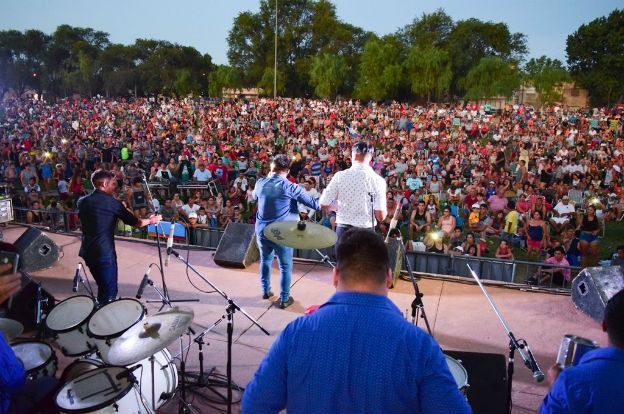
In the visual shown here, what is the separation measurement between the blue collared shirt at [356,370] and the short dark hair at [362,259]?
0.38 feet

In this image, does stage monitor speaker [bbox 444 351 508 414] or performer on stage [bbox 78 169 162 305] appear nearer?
stage monitor speaker [bbox 444 351 508 414]

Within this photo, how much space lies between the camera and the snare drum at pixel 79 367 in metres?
3.24

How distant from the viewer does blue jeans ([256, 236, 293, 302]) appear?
5.13 m

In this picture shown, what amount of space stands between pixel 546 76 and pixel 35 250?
130ft

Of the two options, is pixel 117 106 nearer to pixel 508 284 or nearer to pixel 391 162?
pixel 391 162

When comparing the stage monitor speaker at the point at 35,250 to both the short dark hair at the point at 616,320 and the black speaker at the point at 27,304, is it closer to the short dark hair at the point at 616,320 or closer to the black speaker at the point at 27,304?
the black speaker at the point at 27,304

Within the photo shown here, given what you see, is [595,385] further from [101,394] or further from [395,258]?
[395,258]

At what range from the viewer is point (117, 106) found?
122 feet

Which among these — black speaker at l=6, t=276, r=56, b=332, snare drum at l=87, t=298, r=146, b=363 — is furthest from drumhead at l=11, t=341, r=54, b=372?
black speaker at l=6, t=276, r=56, b=332

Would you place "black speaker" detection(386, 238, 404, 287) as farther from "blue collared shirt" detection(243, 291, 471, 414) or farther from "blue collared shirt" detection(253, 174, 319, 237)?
"blue collared shirt" detection(243, 291, 471, 414)

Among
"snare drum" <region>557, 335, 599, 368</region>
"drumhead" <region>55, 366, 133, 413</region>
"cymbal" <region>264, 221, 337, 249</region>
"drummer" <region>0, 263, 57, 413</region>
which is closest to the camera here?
"drummer" <region>0, 263, 57, 413</region>

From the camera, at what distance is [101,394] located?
277 cm

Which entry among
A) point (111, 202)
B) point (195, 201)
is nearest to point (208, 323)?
point (111, 202)

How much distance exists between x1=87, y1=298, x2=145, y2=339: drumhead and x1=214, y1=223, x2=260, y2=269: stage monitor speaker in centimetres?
299
